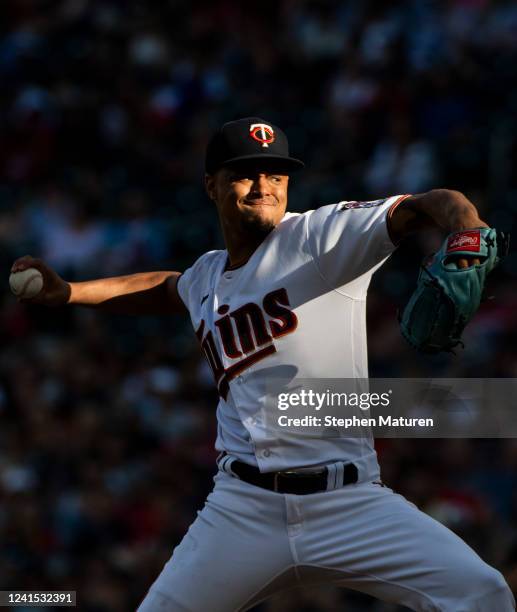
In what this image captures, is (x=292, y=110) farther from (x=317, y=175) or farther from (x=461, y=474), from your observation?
(x=461, y=474)

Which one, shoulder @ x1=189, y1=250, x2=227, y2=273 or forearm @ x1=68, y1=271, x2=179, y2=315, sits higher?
shoulder @ x1=189, y1=250, x2=227, y2=273

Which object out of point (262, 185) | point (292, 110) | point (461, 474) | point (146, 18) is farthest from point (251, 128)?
point (146, 18)

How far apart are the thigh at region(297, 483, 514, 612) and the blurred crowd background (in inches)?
78.8

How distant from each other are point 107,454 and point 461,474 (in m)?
2.62

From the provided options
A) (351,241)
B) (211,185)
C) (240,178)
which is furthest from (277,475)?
(211,185)

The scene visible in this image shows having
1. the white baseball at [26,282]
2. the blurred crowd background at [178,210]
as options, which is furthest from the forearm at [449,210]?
the blurred crowd background at [178,210]

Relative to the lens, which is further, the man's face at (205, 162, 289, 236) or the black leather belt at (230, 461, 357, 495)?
the man's face at (205, 162, 289, 236)

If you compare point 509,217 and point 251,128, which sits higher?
point 251,128

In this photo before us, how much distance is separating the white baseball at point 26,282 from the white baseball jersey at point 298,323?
75cm

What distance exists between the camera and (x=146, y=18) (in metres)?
11.1

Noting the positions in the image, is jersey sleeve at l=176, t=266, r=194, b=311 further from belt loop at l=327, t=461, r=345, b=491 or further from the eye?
belt loop at l=327, t=461, r=345, b=491

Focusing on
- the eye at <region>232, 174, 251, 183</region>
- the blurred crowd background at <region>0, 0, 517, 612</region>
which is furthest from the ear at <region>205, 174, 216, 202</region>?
the blurred crowd background at <region>0, 0, 517, 612</region>

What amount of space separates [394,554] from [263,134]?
4.66 feet

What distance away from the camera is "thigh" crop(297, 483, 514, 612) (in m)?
3.11
